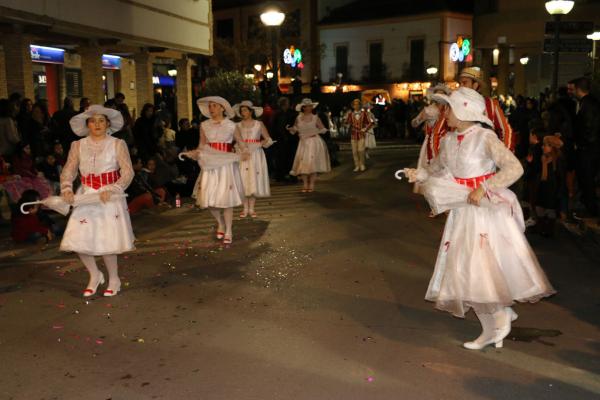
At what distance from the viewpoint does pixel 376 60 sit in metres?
56.8

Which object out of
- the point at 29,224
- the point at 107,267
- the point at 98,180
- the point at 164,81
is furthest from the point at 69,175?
the point at 164,81

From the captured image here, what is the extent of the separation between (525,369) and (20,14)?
12742mm

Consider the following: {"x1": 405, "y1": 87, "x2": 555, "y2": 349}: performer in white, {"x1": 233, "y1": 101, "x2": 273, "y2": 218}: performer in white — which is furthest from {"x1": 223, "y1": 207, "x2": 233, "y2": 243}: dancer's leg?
{"x1": 405, "y1": 87, "x2": 555, "y2": 349}: performer in white

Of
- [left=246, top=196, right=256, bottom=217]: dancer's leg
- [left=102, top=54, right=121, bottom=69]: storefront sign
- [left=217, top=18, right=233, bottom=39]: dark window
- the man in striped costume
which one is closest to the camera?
the man in striped costume

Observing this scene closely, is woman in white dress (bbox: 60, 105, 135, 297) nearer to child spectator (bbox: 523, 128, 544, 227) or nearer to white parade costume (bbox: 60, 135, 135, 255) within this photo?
white parade costume (bbox: 60, 135, 135, 255)

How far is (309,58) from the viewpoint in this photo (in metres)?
57.4

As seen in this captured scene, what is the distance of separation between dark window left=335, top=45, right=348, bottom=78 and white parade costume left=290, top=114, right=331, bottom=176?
143 ft

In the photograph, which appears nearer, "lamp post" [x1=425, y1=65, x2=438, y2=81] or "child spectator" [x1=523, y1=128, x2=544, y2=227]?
"child spectator" [x1=523, y1=128, x2=544, y2=227]

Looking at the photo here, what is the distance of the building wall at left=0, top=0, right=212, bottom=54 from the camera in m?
15.2

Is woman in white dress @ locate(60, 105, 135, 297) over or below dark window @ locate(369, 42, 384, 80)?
below

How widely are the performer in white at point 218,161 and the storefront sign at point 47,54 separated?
12.0 meters

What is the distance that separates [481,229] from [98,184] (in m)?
3.85

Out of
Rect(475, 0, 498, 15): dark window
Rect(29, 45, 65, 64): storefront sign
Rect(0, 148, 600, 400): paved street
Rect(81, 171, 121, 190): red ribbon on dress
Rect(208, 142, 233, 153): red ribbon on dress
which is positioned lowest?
Rect(0, 148, 600, 400): paved street

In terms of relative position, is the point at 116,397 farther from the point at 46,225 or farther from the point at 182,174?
the point at 182,174
